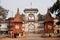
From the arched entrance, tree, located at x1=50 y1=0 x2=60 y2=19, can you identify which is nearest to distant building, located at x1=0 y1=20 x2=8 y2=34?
the arched entrance

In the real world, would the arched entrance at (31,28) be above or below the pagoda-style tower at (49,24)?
below

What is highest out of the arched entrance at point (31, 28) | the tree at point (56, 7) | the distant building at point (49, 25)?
the tree at point (56, 7)

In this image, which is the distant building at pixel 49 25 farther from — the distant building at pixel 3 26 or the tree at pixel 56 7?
the distant building at pixel 3 26

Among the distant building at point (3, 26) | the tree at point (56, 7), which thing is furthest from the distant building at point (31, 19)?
the tree at point (56, 7)

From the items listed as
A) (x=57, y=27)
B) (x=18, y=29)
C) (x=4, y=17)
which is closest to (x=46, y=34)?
(x=18, y=29)

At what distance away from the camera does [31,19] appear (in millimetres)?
56281

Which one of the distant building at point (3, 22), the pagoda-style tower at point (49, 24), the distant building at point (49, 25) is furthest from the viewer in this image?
the distant building at point (3, 22)

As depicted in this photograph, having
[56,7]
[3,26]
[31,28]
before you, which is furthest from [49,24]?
[3,26]

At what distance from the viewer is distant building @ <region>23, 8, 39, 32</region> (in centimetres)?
5488

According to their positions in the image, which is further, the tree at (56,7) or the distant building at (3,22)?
the distant building at (3,22)

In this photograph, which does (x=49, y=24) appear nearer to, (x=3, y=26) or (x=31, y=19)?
(x=31, y=19)

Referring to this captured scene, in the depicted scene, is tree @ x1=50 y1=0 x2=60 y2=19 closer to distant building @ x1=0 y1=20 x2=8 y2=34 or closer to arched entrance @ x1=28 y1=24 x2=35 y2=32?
arched entrance @ x1=28 y1=24 x2=35 y2=32

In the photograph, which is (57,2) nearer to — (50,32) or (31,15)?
(50,32)

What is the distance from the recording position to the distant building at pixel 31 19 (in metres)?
54.9
